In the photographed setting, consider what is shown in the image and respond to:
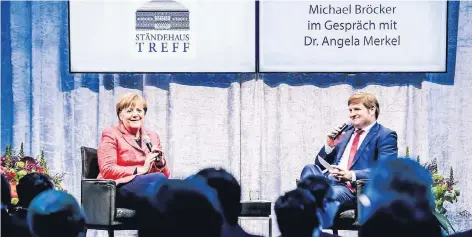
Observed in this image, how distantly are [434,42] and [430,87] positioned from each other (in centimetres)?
30

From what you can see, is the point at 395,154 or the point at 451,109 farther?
the point at 451,109

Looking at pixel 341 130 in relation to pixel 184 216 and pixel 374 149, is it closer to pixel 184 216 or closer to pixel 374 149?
pixel 374 149

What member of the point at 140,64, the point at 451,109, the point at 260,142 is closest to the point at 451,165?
the point at 451,109

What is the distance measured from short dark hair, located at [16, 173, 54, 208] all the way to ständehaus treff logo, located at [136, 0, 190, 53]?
1.05m

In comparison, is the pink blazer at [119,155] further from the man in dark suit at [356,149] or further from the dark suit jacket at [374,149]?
the dark suit jacket at [374,149]

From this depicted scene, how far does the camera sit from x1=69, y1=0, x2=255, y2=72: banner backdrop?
5215mm

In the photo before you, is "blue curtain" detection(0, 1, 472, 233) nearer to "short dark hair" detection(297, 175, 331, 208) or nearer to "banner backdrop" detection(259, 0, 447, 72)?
"banner backdrop" detection(259, 0, 447, 72)

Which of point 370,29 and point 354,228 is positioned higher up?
point 370,29

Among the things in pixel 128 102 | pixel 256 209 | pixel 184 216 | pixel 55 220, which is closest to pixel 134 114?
pixel 128 102

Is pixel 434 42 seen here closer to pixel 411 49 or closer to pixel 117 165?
pixel 411 49

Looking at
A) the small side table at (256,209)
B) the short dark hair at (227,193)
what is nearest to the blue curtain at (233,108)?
the small side table at (256,209)

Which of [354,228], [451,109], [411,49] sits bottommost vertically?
[354,228]

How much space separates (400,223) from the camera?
1873 mm

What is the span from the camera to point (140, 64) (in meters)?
5.23
